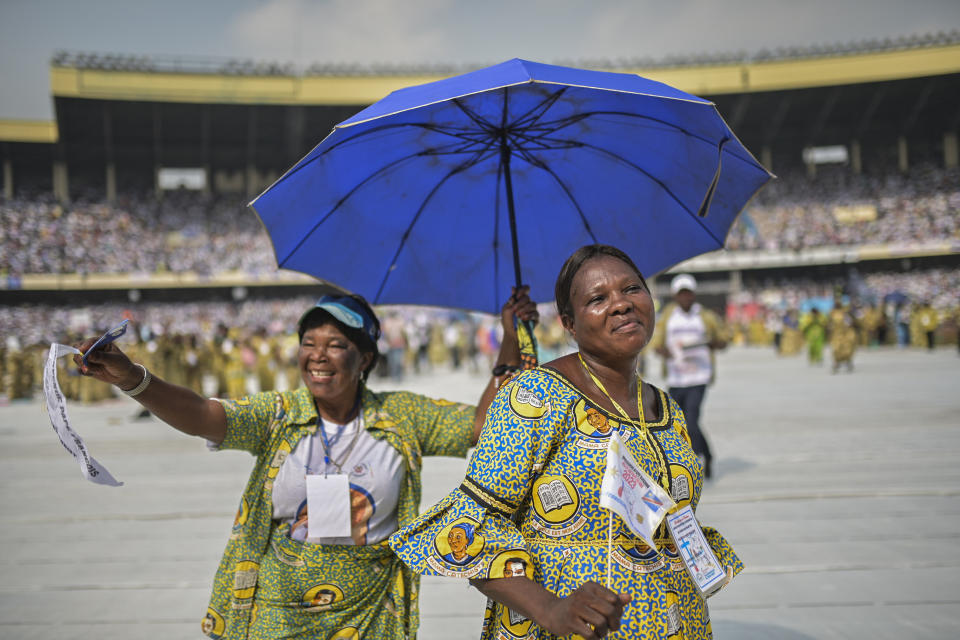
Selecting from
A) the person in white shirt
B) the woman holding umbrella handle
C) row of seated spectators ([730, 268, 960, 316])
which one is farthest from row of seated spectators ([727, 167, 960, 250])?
the woman holding umbrella handle

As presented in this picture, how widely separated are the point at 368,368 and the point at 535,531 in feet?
3.64

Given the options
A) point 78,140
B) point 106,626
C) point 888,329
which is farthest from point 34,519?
point 78,140

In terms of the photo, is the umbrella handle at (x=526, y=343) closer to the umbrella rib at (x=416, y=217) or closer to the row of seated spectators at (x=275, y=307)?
the umbrella rib at (x=416, y=217)

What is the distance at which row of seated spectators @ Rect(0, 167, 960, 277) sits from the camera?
1500 inches

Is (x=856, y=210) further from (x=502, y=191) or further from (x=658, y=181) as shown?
(x=502, y=191)

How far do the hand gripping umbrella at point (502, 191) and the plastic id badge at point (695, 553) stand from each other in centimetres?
112

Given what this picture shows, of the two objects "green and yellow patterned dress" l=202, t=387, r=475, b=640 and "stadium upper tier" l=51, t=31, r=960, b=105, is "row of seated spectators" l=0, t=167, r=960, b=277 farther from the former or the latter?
"green and yellow patterned dress" l=202, t=387, r=475, b=640

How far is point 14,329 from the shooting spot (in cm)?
3562

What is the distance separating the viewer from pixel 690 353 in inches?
257

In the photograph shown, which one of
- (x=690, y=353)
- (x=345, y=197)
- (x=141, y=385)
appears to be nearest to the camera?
(x=141, y=385)

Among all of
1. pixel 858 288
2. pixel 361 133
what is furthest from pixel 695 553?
pixel 858 288

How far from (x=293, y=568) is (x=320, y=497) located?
0.74 feet

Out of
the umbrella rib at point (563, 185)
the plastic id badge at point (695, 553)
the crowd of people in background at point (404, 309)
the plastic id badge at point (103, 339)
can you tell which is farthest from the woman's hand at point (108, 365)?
the crowd of people in background at point (404, 309)

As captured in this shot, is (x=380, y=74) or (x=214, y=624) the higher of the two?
(x=380, y=74)
